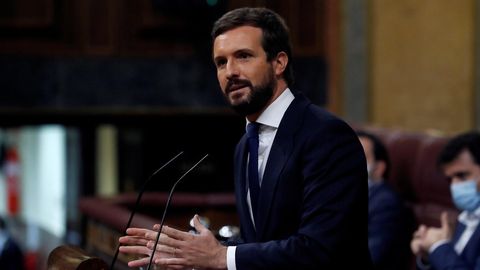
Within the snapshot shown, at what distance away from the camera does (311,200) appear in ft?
5.77

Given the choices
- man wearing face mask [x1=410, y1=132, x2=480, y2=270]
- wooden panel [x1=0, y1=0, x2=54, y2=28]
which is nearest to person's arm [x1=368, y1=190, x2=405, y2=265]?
man wearing face mask [x1=410, y1=132, x2=480, y2=270]

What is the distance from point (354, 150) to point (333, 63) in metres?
5.17

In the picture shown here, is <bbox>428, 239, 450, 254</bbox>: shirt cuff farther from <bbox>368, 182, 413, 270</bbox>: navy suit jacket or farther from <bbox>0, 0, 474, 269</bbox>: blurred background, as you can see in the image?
<bbox>0, 0, 474, 269</bbox>: blurred background

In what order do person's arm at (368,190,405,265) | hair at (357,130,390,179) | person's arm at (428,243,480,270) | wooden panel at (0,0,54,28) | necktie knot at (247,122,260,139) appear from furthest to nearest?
wooden panel at (0,0,54,28) < hair at (357,130,390,179) < person's arm at (368,190,405,265) < person's arm at (428,243,480,270) < necktie knot at (247,122,260,139)

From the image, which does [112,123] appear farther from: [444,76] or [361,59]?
[444,76]

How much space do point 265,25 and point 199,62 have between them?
4.92m

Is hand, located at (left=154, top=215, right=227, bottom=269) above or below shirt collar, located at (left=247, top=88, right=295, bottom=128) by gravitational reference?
below

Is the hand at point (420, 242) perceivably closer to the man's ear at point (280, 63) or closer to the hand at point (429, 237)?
the hand at point (429, 237)

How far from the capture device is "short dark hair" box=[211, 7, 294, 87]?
5.96 feet

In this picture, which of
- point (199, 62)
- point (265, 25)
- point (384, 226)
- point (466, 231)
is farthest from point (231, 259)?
point (199, 62)

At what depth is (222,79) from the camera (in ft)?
5.97

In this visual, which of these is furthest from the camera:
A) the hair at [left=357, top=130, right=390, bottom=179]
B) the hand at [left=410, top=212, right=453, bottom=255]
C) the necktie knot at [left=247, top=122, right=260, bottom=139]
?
the hair at [left=357, top=130, right=390, bottom=179]

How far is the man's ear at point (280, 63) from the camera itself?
1.84 meters

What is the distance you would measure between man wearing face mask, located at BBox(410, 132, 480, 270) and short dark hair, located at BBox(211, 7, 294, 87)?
1401 mm
